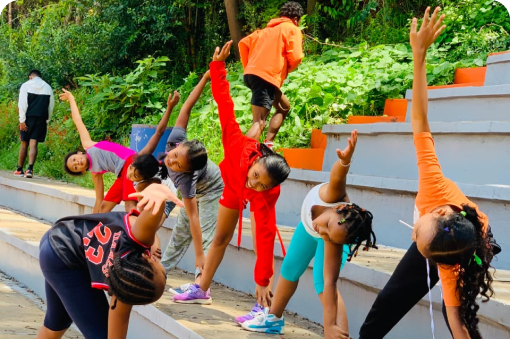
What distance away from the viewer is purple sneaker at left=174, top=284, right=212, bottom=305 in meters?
4.71

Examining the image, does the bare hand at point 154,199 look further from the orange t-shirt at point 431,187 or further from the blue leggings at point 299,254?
the blue leggings at point 299,254

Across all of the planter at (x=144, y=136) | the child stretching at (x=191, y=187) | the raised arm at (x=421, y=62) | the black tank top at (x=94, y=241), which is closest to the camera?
the black tank top at (x=94, y=241)

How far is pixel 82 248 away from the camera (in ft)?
10.5

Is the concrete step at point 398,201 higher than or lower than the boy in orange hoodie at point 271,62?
lower

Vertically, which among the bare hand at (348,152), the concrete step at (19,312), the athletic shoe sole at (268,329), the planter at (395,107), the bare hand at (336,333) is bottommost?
the concrete step at (19,312)

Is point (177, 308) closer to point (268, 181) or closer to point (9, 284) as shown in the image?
point (268, 181)

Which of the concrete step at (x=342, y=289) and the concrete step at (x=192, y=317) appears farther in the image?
the concrete step at (x=192, y=317)

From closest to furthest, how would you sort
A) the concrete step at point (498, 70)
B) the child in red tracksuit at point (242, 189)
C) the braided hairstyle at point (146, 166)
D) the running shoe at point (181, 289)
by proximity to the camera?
the child in red tracksuit at point (242, 189) → the running shoe at point (181, 289) → the braided hairstyle at point (146, 166) → the concrete step at point (498, 70)

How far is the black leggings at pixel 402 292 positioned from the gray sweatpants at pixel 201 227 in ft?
6.68

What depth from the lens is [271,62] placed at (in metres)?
5.97

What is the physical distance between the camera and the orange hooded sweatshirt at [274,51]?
5941 mm

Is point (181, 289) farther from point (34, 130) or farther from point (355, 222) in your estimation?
point (34, 130)

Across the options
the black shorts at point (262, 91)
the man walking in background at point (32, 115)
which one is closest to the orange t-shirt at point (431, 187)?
the black shorts at point (262, 91)

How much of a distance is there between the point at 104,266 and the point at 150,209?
0.40m
